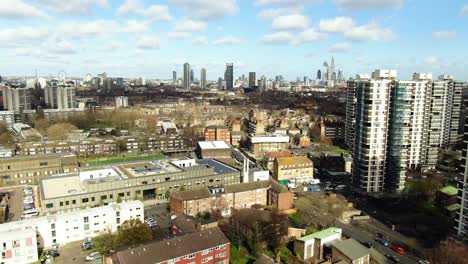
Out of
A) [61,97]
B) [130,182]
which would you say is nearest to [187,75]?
[61,97]

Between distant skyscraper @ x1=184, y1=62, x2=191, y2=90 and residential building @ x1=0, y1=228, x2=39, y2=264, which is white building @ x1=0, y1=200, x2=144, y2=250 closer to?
residential building @ x1=0, y1=228, x2=39, y2=264

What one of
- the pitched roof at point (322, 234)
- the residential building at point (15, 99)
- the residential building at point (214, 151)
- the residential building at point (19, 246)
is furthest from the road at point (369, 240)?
the residential building at point (15, 99)

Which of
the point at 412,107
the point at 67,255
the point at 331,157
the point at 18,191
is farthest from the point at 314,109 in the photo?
the point at 67,255

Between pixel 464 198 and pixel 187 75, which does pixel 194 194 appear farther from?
pixel 187 75

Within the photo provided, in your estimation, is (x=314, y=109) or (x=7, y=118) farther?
(x=314, y=109)

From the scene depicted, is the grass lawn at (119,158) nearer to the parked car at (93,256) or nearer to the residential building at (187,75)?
the parked car at (93,256)

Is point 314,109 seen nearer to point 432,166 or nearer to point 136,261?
point 432,166
